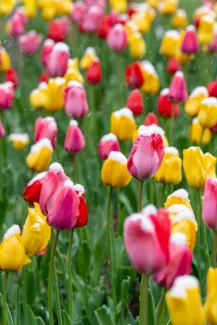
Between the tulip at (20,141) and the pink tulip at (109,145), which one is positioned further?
the tulip at (20,141)

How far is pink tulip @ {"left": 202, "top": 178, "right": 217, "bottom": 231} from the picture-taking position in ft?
5.31

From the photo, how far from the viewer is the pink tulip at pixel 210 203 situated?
5.31ft

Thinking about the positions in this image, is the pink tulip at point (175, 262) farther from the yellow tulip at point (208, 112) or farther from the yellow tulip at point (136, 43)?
the yellow tulip at point (136, 43)

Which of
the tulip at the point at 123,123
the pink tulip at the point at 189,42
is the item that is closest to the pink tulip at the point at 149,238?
the tulip at the point at 123,123

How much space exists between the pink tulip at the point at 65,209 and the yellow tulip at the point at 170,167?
23.3 inches

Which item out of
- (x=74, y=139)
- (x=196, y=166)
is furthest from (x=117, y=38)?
(x=196, y=166)

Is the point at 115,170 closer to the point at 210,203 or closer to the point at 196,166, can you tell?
the point at 196,166

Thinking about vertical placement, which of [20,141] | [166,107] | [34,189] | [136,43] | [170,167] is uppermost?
[34,189]

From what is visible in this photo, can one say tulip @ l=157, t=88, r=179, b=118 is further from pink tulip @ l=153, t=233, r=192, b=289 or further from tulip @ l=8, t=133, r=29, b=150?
pink tulip @ l=153, t=233, r=192, b=289

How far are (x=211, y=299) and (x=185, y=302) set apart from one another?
0.07m

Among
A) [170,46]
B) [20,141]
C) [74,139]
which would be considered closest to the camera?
[74,139]

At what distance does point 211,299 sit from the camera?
118 centimetres

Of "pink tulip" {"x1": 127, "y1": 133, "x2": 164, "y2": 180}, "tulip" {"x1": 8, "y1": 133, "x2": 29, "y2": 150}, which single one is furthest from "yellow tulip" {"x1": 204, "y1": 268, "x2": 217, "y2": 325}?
"tulip" {"x1": 8, "y1": 133, "x2": 29, "y2": 150}

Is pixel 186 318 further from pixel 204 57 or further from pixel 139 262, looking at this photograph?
pixel 204 57
